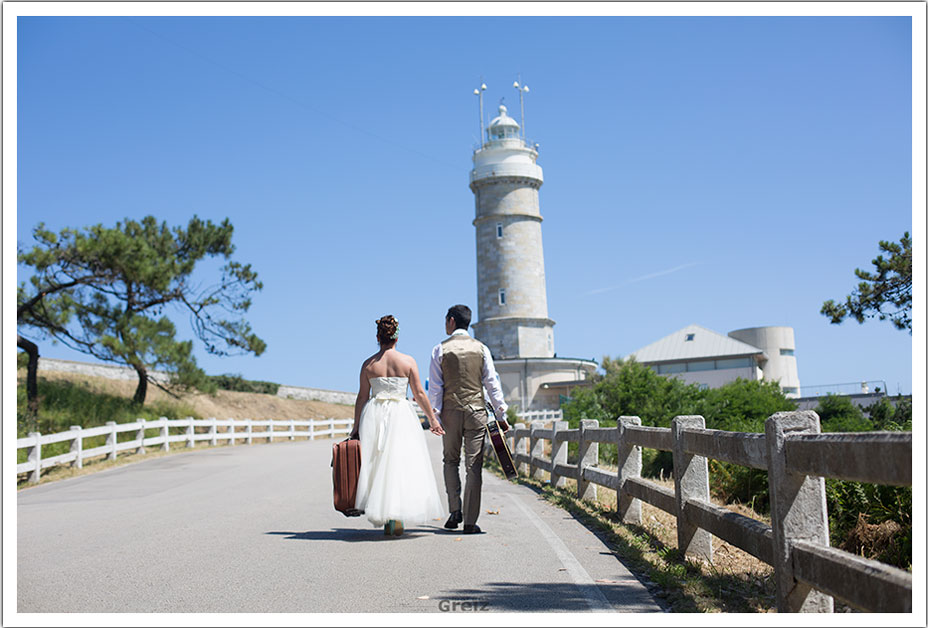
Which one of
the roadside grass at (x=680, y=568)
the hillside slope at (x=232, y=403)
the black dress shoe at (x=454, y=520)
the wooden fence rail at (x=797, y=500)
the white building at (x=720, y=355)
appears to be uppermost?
the white building at (x=720, y=355)

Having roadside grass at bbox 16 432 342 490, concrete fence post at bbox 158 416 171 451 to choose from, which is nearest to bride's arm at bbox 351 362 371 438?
roadside grass at bbox 16 432 342 490

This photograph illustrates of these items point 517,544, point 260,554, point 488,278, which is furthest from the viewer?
point 488,278

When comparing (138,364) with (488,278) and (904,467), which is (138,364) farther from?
(488,278)

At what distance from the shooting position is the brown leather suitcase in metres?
8.30

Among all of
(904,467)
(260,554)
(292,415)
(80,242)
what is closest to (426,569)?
(260,554)

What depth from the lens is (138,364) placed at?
30.3 meters

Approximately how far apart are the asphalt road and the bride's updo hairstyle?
1832 mm

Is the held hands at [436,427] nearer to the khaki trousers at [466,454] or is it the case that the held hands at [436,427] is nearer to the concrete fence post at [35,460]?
the khaki trousers at [466,454]

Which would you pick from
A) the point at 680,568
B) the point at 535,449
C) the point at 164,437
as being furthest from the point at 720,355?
the point at 680,568

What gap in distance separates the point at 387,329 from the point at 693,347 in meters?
64.3

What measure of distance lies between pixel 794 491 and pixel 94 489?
493 inches

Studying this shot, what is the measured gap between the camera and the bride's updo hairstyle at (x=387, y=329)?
342 inches

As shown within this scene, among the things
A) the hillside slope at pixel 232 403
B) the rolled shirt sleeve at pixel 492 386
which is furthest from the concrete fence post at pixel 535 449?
the hillside slope at pixel 232 403

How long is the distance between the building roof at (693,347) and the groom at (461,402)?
2362 inches
